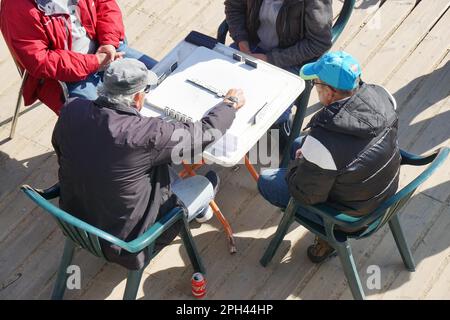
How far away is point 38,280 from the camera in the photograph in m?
4.27

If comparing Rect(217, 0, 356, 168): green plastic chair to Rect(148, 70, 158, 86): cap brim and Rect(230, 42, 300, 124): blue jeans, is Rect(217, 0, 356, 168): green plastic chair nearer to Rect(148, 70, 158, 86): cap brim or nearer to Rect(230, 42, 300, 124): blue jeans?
Rect(230, 42, 300, 124): blue jeans

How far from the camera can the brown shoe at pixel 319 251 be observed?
167 inches

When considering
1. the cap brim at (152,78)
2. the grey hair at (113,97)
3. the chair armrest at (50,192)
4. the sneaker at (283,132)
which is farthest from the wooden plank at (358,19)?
Answer: the chair armrest at (50,192)

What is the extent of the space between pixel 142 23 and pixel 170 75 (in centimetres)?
170

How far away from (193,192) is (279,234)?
1.72 feet

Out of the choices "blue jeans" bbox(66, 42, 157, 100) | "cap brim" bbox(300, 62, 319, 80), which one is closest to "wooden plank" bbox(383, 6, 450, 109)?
"cap brim" bbox(300, 62, 319, 80)

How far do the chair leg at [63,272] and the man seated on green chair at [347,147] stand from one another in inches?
47.0

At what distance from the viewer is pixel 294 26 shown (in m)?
4.41

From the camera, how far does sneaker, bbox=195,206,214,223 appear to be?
4.43 meters

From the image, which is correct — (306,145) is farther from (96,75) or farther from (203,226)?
(96,75)

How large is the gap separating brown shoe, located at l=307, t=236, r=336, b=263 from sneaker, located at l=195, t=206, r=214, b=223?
0.61 metres

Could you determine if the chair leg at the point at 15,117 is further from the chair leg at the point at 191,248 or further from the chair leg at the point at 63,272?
the chair leg at the point at 191,248

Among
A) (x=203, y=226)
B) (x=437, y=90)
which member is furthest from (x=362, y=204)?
(x=437, y=90)

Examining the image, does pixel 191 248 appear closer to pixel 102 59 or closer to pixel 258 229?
pixel 258 229
